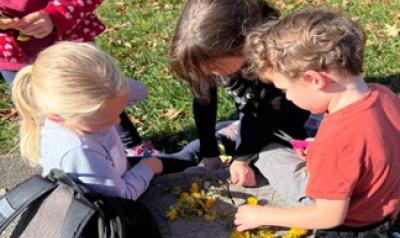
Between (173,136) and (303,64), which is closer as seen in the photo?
(303,64)

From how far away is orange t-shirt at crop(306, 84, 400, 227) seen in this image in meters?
1.96

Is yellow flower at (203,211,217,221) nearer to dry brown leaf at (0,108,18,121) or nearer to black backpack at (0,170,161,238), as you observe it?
black backpack at (0,170,161,238)

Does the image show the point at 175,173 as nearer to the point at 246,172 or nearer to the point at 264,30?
the point at 246,172

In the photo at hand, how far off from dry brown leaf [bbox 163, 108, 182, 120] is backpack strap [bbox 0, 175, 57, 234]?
1803mm

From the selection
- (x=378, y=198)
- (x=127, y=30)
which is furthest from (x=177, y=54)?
(x=127, y=30)

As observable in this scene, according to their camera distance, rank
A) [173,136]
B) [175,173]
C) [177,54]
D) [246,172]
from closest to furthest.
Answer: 1. [177,54]
2. [246,172]
3. [175,173]
4. [173,136]

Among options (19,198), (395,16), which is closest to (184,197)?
(19,198)

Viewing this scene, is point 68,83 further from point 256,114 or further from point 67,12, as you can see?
point 256,114

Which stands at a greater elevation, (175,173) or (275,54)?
(275,54)

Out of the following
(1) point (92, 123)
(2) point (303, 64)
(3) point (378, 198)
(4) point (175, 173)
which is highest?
(2) point (303, 64)

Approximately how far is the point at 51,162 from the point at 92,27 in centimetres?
102

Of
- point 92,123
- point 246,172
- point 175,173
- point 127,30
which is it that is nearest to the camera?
point 92,123

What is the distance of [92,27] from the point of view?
3055 millimetres

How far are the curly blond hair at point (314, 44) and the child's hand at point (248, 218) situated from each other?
60 cm
